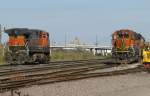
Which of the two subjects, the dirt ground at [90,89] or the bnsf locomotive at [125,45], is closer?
the dirt ground at [90,89]

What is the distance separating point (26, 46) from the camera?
3966 centimetres

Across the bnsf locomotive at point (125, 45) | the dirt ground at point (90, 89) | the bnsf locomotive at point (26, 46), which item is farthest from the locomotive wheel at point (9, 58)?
the dirt ground at point (90, 89)

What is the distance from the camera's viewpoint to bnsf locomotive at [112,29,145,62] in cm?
4138

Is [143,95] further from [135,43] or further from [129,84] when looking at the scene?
[135,43]

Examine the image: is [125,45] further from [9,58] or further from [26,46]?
[9,58]

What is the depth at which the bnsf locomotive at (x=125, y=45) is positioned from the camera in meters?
41.4

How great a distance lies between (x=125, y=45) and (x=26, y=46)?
8879 mm

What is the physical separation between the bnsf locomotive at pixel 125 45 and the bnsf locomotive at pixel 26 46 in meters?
6.23

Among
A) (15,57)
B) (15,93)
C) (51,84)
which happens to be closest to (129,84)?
(51,84)

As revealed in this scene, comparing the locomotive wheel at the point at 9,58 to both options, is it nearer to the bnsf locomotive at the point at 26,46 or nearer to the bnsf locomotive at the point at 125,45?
the bnsf locomotive at the point at 26,46

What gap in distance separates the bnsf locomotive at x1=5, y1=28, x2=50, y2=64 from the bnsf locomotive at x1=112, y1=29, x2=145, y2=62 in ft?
20.4

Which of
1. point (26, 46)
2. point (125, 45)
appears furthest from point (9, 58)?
point (125, 45)

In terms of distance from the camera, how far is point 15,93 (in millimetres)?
15000

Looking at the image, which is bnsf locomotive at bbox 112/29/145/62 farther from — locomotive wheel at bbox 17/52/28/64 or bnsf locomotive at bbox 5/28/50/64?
locomotive wheel at bbox 17/52/28/64
